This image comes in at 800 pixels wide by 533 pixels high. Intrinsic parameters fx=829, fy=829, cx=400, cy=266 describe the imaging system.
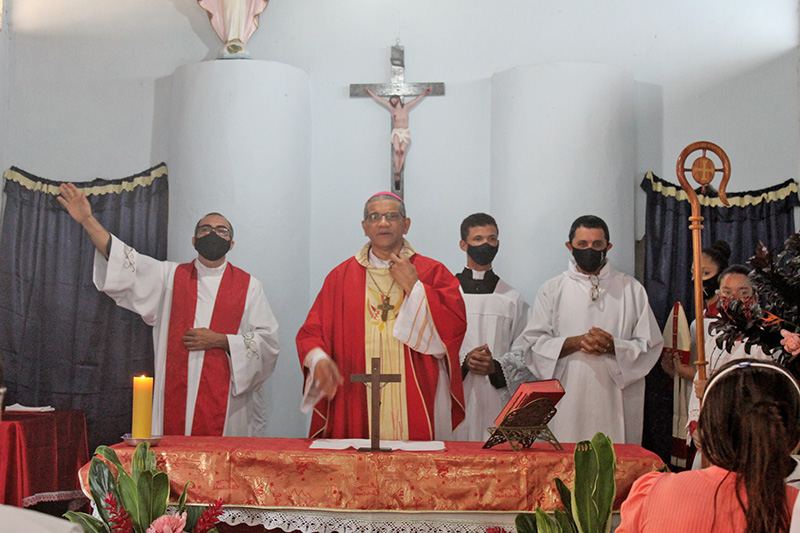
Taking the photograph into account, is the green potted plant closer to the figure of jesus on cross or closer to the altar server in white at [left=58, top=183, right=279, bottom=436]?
the altar server in white at [left=58, top=183, right=279, bottom=436]

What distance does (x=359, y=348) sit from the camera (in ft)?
16.7

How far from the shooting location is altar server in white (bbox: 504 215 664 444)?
5516 millimetres

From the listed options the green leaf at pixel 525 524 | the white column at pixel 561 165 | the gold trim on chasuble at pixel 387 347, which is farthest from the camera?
the white column at pixel 561 165

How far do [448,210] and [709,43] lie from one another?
88.3 inches

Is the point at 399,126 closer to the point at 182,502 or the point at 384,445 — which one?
the point at 384,445

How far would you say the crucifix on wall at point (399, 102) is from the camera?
6.03 metres

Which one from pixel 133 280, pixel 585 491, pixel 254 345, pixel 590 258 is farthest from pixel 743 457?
pixel 133 280

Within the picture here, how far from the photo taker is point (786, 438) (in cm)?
198

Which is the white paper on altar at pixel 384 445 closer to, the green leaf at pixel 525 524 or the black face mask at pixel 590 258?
the green leaf at pixel 525 524

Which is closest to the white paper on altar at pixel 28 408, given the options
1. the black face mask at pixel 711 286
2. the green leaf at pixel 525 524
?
the green leaf at pixel 525 524

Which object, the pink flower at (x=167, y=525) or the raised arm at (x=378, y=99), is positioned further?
the raised arm at (x=378, y=99)

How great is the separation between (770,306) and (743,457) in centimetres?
145

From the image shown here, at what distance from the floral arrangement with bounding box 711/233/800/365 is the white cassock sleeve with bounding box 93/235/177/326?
389 cm

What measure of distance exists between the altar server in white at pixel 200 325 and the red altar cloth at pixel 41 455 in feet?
1.80
